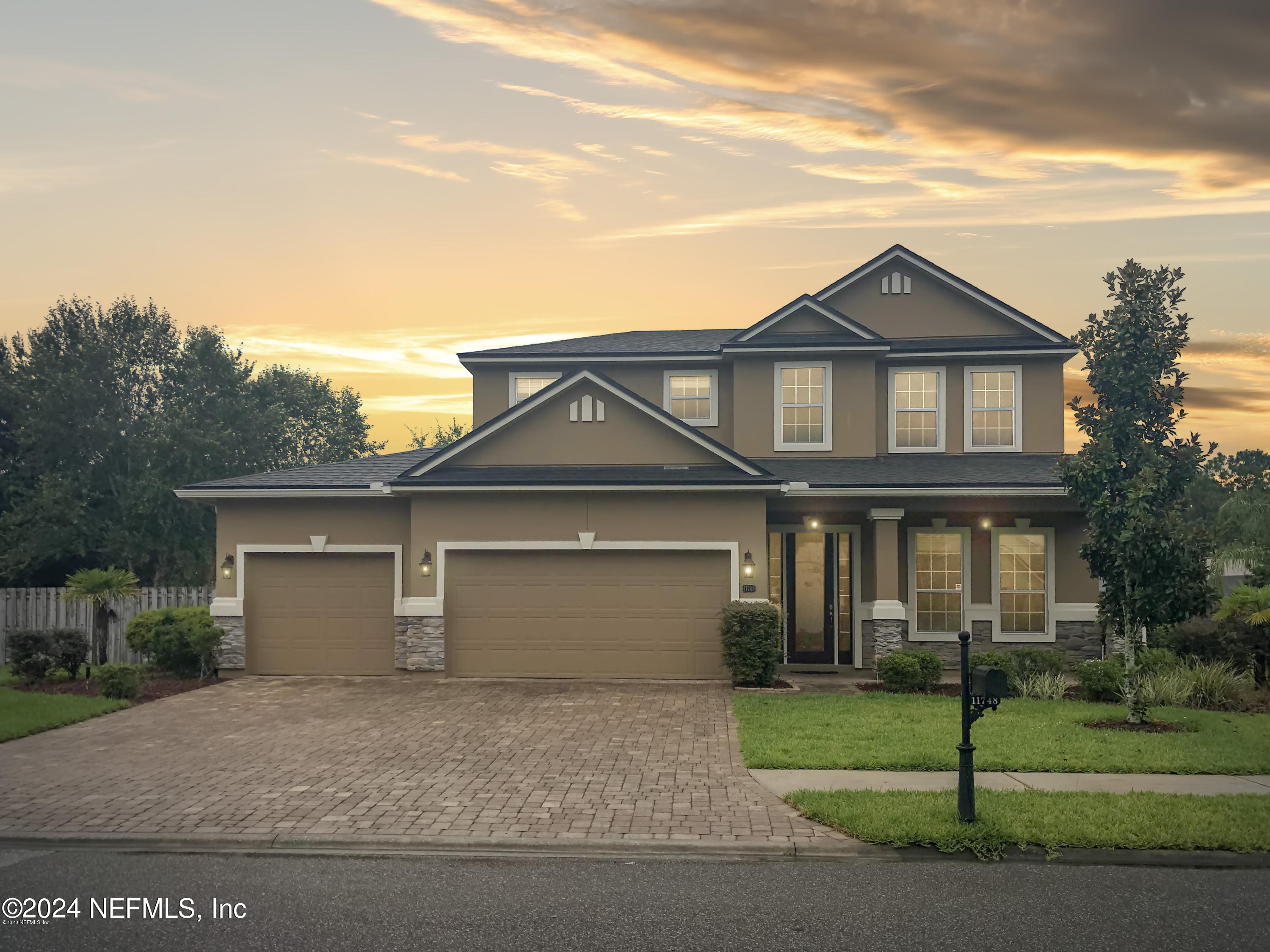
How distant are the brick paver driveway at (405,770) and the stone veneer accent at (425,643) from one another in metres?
1.81

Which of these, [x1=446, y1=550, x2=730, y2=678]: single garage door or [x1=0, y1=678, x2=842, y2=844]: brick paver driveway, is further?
[x1=446, y1=550, x2=730, y2=678]: single garage door

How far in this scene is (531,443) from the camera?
17828 mm

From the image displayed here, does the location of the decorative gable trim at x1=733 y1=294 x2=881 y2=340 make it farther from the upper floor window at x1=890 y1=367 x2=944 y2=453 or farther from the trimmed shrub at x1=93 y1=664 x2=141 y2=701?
the trimmed shrub at x1=93 y1=664 x2=141 y2=701

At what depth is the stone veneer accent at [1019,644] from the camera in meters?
18.5

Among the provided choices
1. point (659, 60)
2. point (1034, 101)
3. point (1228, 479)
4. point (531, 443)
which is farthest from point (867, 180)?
point (1228, 479)

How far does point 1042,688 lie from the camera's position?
15.6m

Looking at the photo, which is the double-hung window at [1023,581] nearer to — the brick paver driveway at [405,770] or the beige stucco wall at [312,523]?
the brick paver driveway at [405,770]

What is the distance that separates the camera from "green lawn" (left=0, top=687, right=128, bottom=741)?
1256 centimetres

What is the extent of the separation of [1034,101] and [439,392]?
106ft

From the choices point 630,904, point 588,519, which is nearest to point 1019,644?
point 588,519

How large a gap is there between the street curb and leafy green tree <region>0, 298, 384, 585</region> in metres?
28.8

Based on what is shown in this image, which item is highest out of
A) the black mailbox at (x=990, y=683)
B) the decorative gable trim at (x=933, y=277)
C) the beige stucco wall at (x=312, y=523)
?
the decorative gable trim at (x=933, y=277)

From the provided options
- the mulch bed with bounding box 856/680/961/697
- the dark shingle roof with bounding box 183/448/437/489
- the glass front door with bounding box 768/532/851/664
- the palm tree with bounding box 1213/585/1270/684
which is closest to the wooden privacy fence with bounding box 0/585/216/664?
the dark shingle roof with bounding box 183/448/437/489

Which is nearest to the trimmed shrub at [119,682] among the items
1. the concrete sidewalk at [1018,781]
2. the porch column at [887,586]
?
the concrete sidewalk at [1018,781]
